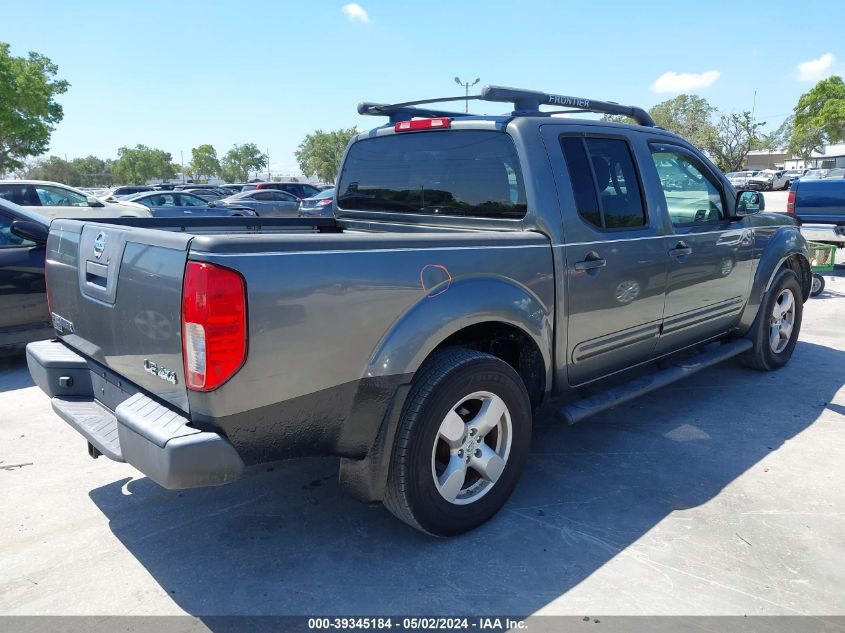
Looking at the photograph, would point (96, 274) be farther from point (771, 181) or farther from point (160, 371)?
point (771, 181)

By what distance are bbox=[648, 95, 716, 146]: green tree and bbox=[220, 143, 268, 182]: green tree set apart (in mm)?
68546

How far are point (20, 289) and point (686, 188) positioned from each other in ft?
18.1

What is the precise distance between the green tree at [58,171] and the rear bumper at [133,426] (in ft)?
292

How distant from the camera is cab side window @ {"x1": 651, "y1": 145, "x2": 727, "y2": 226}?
418 centimetres

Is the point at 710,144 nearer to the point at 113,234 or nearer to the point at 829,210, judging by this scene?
the point at 829,210

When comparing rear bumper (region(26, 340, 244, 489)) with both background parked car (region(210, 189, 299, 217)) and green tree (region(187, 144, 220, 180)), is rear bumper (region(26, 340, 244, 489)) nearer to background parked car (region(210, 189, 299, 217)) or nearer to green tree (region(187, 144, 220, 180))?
background parked car (region(210, 189, 299, 217))

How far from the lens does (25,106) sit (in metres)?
34.9

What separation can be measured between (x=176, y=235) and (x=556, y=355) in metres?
1.98

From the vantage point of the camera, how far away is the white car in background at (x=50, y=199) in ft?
36.7

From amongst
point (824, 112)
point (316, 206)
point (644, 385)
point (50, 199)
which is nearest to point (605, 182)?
point (644, 385)

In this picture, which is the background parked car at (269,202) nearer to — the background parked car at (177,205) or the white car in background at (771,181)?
the background parked car at (177,205)

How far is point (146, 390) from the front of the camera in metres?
2.66

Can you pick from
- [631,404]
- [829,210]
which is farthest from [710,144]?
[631,404]

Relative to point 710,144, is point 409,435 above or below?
below
